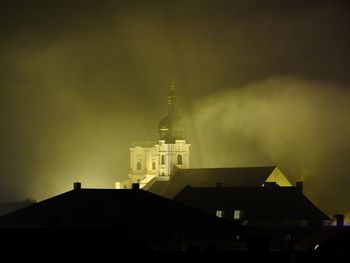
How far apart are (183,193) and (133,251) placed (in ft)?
232

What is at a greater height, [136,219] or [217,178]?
[217,178]

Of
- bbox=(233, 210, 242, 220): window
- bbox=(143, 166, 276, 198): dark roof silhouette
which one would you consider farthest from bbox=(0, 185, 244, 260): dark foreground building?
bbox=(143, 166, 276, 198): dark roof silhouette

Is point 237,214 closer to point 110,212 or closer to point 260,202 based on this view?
point 260,202

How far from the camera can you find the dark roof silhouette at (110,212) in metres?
100

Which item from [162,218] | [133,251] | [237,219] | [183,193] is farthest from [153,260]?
[183,193]

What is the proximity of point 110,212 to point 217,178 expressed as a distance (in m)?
78.8

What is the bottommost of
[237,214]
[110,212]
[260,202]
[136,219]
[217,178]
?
[136,219]

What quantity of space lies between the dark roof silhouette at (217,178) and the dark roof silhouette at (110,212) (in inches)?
2539

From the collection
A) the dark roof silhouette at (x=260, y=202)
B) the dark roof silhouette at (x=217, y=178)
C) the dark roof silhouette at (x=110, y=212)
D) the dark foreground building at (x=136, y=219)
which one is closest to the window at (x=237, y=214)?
the dark roof silhouette at (x=260, y=202)

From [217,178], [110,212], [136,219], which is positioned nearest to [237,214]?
[110,212]

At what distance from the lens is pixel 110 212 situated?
10194 cm

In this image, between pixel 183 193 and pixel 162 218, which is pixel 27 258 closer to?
pixel 162 218

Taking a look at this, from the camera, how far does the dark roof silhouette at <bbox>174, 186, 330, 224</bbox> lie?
13438cm

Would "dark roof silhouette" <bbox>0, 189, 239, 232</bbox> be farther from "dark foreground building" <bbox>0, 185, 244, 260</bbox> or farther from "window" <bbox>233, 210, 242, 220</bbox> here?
"window" <bbox>233, 210, 242, 220</bbox>
